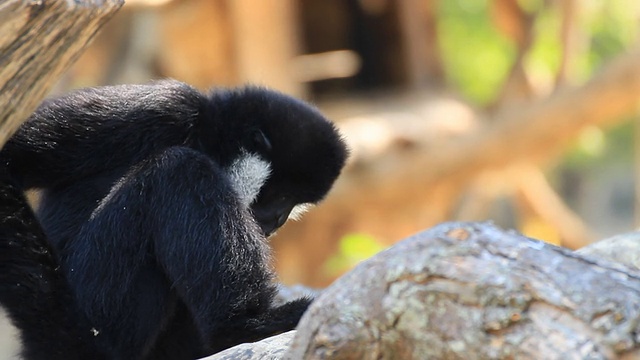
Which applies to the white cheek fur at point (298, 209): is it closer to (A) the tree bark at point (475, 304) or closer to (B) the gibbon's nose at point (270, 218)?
(B) the gibbon's nose at point (270, 218)

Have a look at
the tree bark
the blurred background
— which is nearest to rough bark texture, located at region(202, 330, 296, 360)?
the tree bark

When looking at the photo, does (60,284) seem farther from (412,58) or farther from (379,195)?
(412,58)

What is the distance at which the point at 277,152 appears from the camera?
13.7ft

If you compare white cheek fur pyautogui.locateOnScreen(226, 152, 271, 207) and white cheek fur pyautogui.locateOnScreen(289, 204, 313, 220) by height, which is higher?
white cheek fur pyautogui.locateOnScreen(289, 204, 313, 220)

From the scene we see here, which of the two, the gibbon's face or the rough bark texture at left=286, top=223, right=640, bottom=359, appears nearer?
the rough bark texture at left=286, top=223, right=640, bottom=359

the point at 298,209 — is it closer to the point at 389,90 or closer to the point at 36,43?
the point at 36,43

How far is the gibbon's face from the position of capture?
412 cm

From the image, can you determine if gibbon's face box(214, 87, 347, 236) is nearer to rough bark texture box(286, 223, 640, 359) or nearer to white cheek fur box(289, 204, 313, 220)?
white cheek fur box(289, 204, 313, 220)

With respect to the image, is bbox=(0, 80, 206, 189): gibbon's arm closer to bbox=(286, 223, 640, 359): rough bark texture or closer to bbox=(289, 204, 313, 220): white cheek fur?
bbox=(289, 204, 313, 220): white cheek fur

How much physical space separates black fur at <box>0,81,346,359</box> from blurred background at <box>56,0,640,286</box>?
504cm

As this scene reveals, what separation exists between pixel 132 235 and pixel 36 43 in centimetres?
98

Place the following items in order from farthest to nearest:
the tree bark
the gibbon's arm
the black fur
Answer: the gibbon's arm
the black fur
the tree bark

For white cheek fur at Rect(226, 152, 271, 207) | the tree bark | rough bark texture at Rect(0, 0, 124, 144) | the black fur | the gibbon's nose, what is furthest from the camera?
the gibbon's nose

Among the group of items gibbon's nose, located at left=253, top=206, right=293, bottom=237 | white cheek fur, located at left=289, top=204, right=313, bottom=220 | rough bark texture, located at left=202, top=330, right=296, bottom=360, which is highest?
white cheek fur, located at left=289, top=204, right=313, bottom=220
